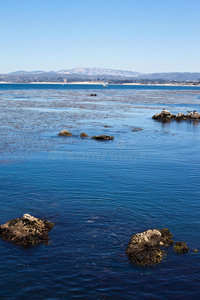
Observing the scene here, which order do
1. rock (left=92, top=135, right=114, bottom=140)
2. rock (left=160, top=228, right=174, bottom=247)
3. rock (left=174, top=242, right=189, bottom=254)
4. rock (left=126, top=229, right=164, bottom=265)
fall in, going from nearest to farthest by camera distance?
rock (left=126, top=229, right=164, bottom=265) → rock (left=174, top=242, right=189, bottom=254) → rock (left=160, top=228, right=174, bottom=247) → rock (left=92, top=135, right=114, bottom=140)

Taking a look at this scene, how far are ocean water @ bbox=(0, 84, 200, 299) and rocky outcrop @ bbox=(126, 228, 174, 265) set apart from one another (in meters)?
0.42

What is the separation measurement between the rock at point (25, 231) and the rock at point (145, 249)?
4.56 metres

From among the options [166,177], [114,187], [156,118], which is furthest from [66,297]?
[156,118]

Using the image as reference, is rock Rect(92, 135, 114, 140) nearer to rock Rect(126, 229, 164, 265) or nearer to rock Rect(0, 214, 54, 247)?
rock Rect(0, 214, 54, 247)

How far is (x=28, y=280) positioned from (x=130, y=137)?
116ft

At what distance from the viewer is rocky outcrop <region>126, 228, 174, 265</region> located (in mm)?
15844

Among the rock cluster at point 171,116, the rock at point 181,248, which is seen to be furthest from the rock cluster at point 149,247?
the rock cluster at point 171,116

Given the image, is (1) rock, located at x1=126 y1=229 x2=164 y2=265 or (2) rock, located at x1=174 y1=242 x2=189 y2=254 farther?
(2) rock, located at x1=174 y1=242 x2=189 y2=254

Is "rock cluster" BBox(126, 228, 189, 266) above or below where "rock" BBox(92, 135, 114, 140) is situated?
below

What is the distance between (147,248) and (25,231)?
21.3 ft

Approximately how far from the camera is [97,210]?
70.0ft

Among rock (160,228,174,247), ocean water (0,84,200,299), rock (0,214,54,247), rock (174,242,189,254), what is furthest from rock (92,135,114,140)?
rock (174,242,189,254)

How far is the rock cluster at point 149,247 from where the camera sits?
15.9 metres

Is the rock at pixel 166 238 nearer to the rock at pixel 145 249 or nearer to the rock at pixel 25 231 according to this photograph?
the rock at pixel 145 249
